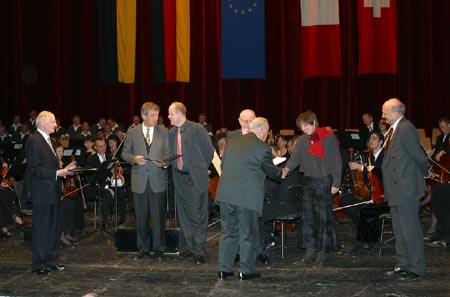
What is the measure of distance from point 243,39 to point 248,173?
35.8ft

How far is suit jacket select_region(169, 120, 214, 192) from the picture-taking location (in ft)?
26.5

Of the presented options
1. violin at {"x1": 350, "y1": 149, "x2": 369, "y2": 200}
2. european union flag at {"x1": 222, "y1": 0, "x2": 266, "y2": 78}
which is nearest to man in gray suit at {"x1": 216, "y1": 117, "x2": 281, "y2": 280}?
violin at {"x1": 350, "y1": 149, "x2": 369, "y2": 200}

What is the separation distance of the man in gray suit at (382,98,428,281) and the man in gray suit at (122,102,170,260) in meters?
2.68

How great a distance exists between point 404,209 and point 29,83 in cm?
1638

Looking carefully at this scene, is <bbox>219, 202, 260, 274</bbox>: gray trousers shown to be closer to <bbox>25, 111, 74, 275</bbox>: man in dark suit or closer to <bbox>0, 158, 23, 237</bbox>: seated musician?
<bbox>25, 111, 74, 275</bbox>: man in dark suit

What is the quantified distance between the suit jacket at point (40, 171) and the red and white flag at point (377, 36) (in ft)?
36.0

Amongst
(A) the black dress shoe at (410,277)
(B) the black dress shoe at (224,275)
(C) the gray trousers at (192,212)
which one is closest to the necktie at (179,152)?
(C) the gray trousers at (192,212)

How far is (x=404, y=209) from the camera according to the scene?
6.95 metres

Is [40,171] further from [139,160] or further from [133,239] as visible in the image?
[133,239]

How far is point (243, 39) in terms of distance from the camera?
17.4 meters

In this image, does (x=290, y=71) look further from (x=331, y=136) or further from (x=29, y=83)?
(x=331, y=136)

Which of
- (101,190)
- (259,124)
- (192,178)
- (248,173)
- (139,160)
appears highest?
(259,124)

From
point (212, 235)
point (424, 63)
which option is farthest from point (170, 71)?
point (212, 235)

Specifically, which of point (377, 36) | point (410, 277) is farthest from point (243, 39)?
point (410, 277)
